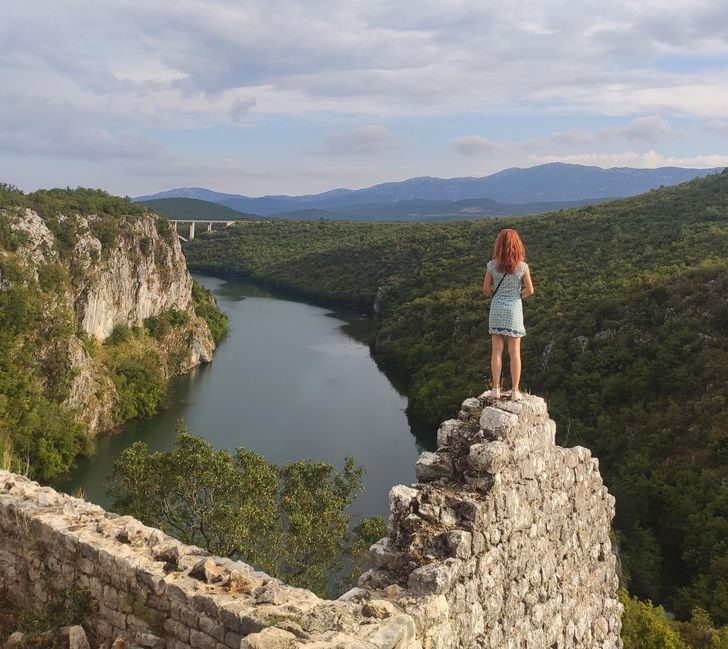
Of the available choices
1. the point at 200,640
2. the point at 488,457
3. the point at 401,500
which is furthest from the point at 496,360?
the point at 200,640

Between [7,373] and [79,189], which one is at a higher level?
[79,189]

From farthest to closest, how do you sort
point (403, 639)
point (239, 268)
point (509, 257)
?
point (239, 268), point (509, 257), point (403, 639)

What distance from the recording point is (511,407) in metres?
5.58

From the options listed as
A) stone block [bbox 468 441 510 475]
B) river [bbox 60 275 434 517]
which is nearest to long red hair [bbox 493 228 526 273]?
stone block [bbox 468 441 510 475]

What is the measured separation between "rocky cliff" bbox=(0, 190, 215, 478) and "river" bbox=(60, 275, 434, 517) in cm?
204

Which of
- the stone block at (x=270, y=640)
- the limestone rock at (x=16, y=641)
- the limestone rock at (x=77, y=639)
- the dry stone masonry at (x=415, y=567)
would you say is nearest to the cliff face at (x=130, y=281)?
the dry stone masonry at (x=415, y=567)

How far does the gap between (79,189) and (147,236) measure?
403 inches

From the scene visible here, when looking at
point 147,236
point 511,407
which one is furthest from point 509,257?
point 147,236

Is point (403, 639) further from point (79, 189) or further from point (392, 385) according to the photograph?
point (79, 189)

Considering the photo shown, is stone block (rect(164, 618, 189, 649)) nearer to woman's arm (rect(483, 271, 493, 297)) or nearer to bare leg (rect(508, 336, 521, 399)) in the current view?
bare leg (rect(508, 336, 521, 399))

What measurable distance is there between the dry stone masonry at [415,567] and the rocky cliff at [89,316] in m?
24.3

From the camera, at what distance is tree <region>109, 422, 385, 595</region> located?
40.9 ft

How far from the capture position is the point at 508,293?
621 centimetres

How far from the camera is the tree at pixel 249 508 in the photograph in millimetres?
12453
